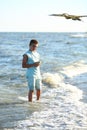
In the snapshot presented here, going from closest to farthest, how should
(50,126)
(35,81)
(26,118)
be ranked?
(50,126) < (26,118) < (35,81)

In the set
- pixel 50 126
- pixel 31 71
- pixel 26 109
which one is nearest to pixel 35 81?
pixel 31 71

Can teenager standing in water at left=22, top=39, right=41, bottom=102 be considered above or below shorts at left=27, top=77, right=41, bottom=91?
above

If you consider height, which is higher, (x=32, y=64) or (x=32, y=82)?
(x=32, y=64)

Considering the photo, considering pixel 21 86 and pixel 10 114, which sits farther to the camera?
pixel 21 86

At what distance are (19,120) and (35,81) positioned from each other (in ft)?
5.40

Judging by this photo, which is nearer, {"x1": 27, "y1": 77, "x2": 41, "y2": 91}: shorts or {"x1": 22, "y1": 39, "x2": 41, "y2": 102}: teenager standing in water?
{"x1": 22, "y1": 39, "x2": 41, "y2": 102}: teenager standing in water

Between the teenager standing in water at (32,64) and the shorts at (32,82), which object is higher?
the teenager standing in water at (32,64)

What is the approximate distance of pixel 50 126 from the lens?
6566 mm

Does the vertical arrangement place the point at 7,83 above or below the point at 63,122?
below

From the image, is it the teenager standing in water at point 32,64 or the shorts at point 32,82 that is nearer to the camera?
the teenager standing in water at point 32,64

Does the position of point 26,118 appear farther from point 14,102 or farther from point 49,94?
point 49,94

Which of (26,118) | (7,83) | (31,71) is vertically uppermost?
(31,71)

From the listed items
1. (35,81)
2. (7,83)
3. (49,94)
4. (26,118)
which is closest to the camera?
(26,118)

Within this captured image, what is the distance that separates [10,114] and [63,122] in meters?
1.28
